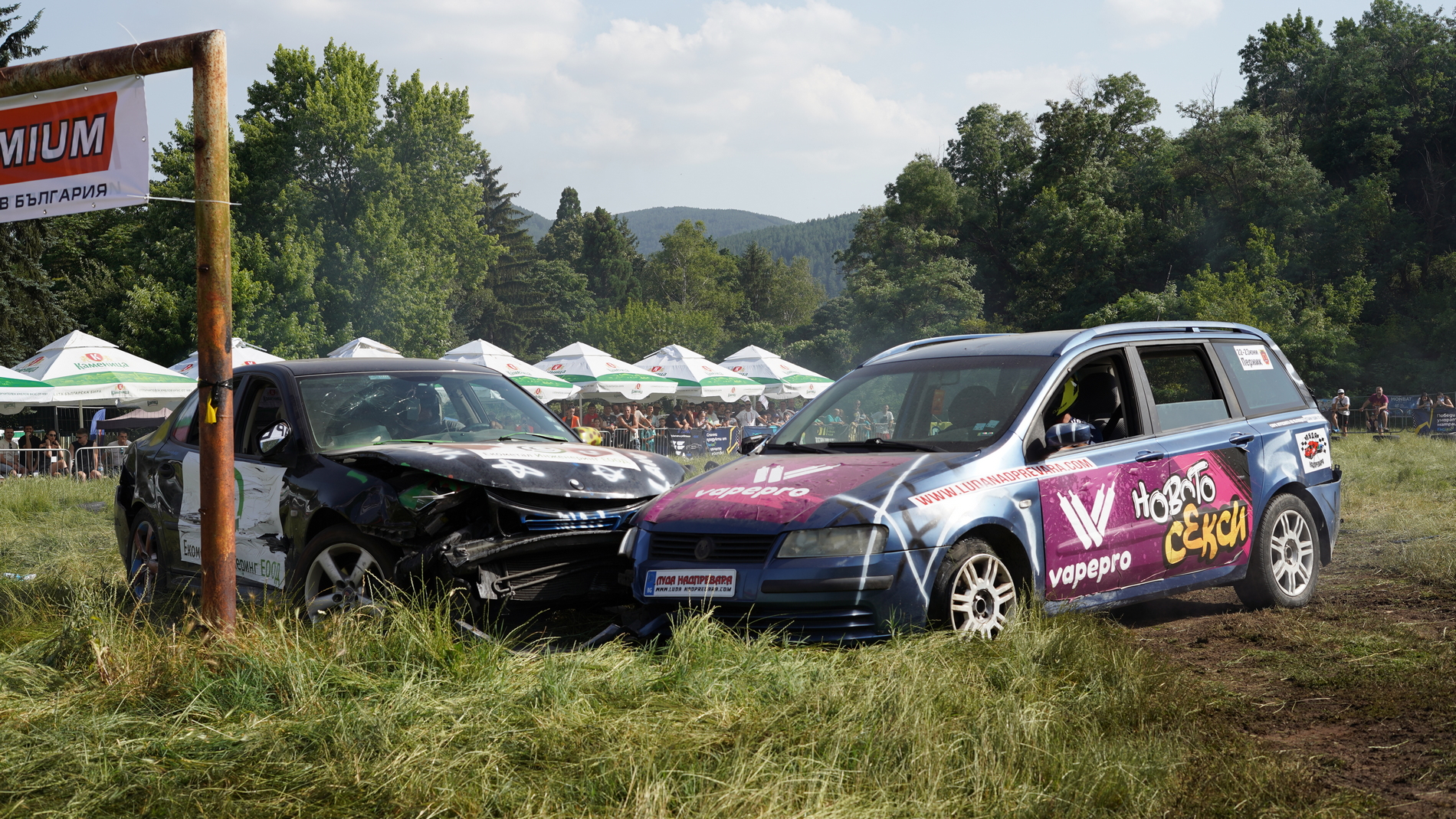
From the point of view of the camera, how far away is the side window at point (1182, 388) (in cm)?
678

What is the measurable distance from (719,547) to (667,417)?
26.3 meters

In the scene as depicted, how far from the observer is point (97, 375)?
2130 centimetres

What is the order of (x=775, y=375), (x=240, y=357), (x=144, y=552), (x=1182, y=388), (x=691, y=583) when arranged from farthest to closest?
1. (x=775, y=375)
2. (x=240, y=357)
3. (x=144, y=552)
4. (x=1182, y=388)
5. (x=691, y=583)

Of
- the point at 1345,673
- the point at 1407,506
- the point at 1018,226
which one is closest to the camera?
the point at 1345,673

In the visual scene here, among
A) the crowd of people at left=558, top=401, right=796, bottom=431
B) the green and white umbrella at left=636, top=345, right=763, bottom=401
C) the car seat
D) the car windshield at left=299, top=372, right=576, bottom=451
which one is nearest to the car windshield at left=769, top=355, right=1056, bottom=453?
the car seat

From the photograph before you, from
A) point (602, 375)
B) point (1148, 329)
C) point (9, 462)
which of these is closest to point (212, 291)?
point (1148, 329)

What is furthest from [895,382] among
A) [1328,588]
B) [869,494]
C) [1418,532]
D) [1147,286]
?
[1147,286]

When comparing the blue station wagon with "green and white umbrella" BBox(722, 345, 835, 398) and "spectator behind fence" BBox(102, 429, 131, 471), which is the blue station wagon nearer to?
"spectator behind fence" BBox(102, 429, 131, 471)

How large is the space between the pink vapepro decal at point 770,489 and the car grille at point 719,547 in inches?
3.2

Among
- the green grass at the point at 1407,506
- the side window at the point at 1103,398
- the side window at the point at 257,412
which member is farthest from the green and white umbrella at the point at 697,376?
the side window at the point at 1103,398

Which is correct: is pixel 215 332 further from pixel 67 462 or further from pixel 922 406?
pixel 67 462

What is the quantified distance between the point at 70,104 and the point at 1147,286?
5872 cm

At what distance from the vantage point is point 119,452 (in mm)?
20422

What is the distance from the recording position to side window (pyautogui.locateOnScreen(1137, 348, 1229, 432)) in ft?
22.2
